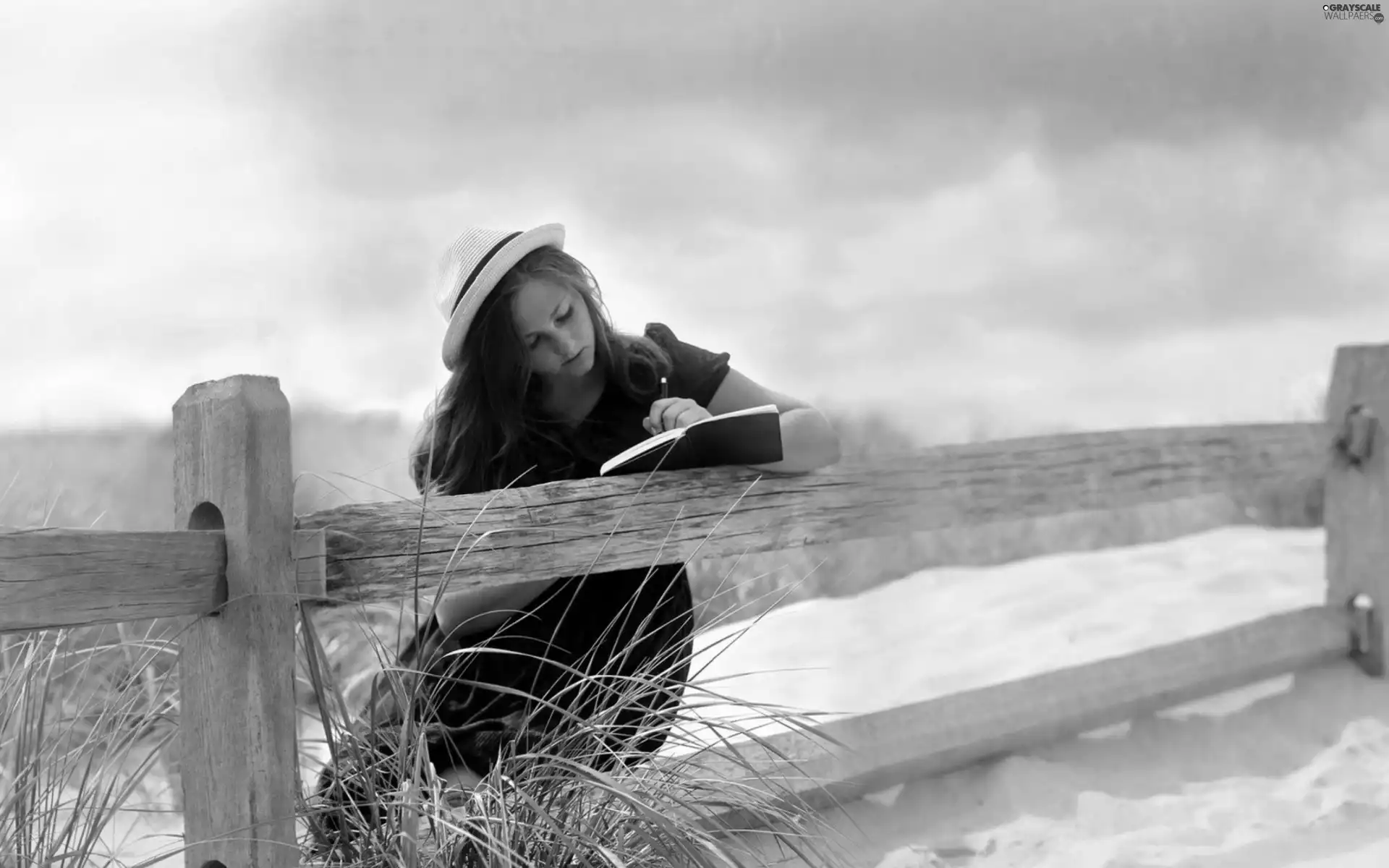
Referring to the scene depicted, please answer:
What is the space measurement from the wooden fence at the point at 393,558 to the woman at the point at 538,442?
78mm

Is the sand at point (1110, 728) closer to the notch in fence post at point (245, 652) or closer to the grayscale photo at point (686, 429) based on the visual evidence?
the grayscale photo at point (686, 429)

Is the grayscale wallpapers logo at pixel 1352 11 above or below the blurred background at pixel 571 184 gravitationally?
above

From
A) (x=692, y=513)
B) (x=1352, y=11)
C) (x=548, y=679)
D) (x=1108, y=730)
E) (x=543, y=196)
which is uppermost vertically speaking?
(x=1352, y=11)

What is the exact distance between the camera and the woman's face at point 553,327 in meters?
1.44

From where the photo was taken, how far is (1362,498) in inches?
110

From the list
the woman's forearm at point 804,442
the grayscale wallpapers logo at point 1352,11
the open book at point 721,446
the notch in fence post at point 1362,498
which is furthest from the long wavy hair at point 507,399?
the grayscale wallpapers logo at point 1352,11

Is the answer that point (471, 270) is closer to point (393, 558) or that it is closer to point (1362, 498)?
point (393, 558)

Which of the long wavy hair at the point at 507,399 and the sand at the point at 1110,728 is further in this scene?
the sand at the point at 1110,728

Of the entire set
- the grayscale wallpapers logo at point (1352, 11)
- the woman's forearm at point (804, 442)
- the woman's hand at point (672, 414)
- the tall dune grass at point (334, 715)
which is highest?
the grayscale wallpapers logo at point (1352, 11)

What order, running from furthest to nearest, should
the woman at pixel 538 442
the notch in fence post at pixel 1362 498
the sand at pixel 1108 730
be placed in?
the notch in fence post at pixel 1362 498 < the sand at pixel 1108 730 < the woman at pixel 538 442

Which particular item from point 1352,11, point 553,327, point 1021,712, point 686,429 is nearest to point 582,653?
point 686,429

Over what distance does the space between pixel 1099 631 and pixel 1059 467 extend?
1.02 m

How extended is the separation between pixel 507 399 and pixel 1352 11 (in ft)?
11.9

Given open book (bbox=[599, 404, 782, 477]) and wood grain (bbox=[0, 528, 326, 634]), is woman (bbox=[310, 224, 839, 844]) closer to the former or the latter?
open book (bbox=[599, 404, 782, 477])
